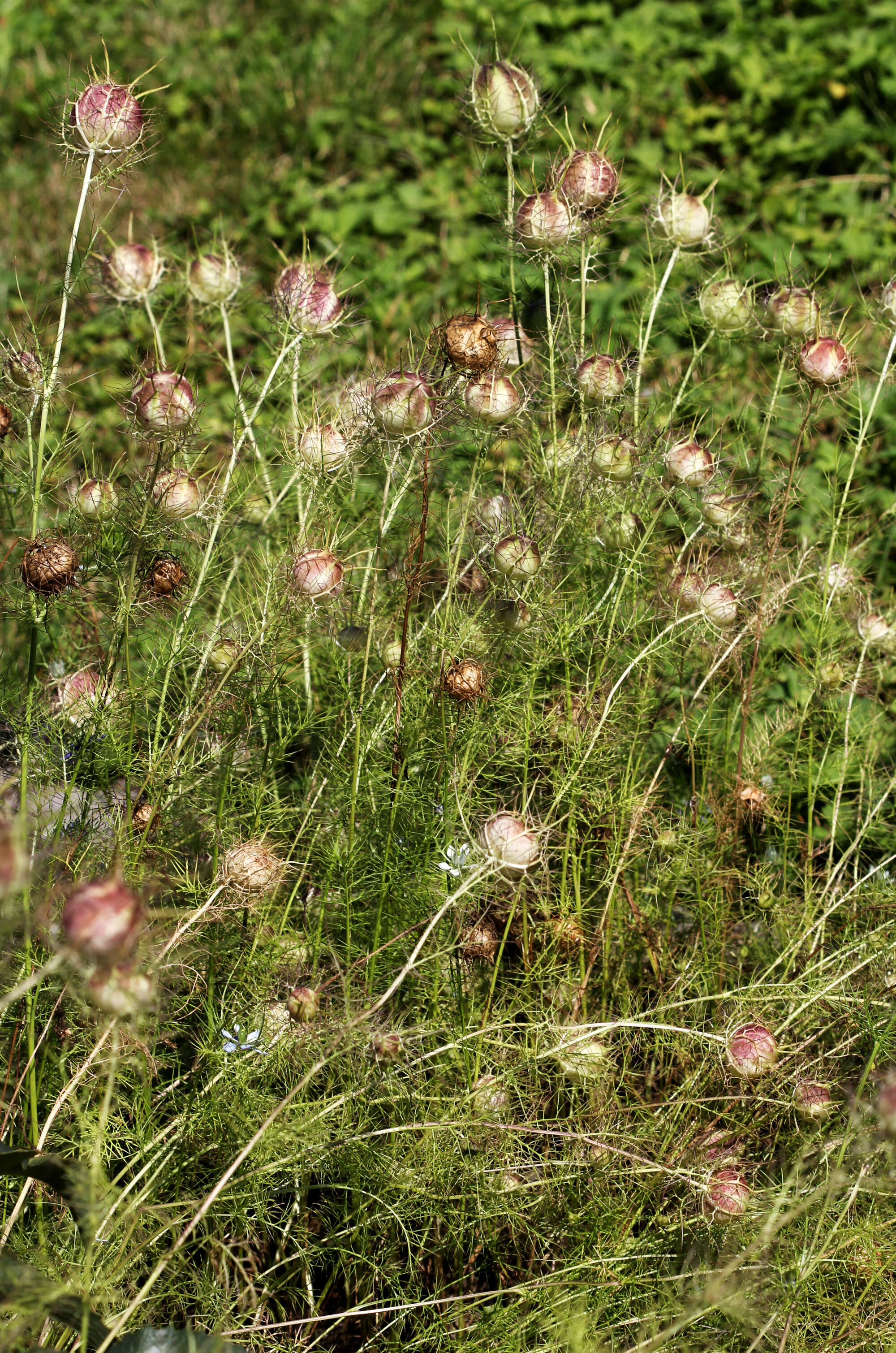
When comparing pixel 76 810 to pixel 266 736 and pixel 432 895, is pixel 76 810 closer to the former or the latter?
pixel 266 736

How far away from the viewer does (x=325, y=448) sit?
1237mm

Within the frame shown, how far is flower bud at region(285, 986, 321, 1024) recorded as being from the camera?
1.19 m

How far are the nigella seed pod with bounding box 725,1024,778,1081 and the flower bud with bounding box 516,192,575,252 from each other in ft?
2.68

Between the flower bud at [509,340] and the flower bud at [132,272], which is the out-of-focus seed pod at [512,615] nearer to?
the flower bud at [509,340]

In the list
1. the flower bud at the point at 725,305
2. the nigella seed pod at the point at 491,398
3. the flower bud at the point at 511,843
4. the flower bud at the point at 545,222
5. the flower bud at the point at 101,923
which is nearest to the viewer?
the flower bud at the point at 101,923

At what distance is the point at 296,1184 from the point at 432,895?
313 millimetres

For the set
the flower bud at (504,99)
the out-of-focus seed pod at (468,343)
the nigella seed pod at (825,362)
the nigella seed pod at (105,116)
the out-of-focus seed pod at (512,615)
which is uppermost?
the flower bud at (504,99)

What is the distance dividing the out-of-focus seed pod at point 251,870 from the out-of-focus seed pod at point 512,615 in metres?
0.35

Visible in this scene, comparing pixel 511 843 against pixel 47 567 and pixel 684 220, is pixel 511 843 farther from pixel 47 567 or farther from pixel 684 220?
pixel 684 220

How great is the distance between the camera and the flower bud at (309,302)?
1.33 m

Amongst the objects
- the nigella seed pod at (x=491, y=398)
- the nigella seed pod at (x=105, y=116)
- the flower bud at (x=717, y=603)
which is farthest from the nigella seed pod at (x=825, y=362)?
the nigella seed pod at (x=105, y=116)

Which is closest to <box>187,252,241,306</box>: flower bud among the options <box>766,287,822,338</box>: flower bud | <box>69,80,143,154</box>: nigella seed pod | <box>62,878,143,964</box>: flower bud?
<box>69,80,143,154</box>: nigella seed pod

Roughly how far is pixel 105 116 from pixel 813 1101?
115 centimetres

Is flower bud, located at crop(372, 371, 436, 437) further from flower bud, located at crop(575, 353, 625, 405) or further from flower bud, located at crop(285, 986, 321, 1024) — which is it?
flower bud, located at crop(285, 986, 321, 1024)
